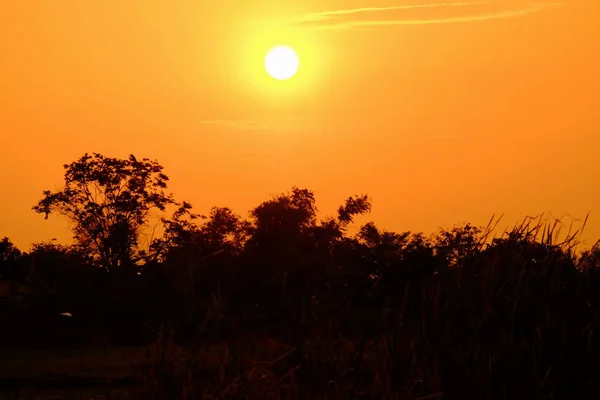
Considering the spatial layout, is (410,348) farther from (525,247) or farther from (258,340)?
(525,247)

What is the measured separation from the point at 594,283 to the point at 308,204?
26.8 m

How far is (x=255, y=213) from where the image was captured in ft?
132

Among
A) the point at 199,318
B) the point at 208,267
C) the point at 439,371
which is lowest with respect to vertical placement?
the point at 439,371

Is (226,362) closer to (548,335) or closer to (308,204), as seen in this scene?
(548,335)

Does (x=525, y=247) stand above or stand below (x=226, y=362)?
above

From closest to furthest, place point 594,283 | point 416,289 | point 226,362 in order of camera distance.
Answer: point 226,362 → point 594,283 → point 416,289

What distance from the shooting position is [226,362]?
10.7 meters

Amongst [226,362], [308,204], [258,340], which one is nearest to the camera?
[226,362]

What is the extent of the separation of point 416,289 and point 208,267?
622 centimetres

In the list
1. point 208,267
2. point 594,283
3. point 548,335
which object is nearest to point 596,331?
point 548,335

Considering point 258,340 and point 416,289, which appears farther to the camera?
point 416,289

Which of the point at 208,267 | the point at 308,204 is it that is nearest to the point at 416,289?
the point at 208,267

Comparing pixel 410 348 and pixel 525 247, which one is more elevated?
pixel 525 247

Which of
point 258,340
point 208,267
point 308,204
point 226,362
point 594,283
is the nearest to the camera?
point 226,362
